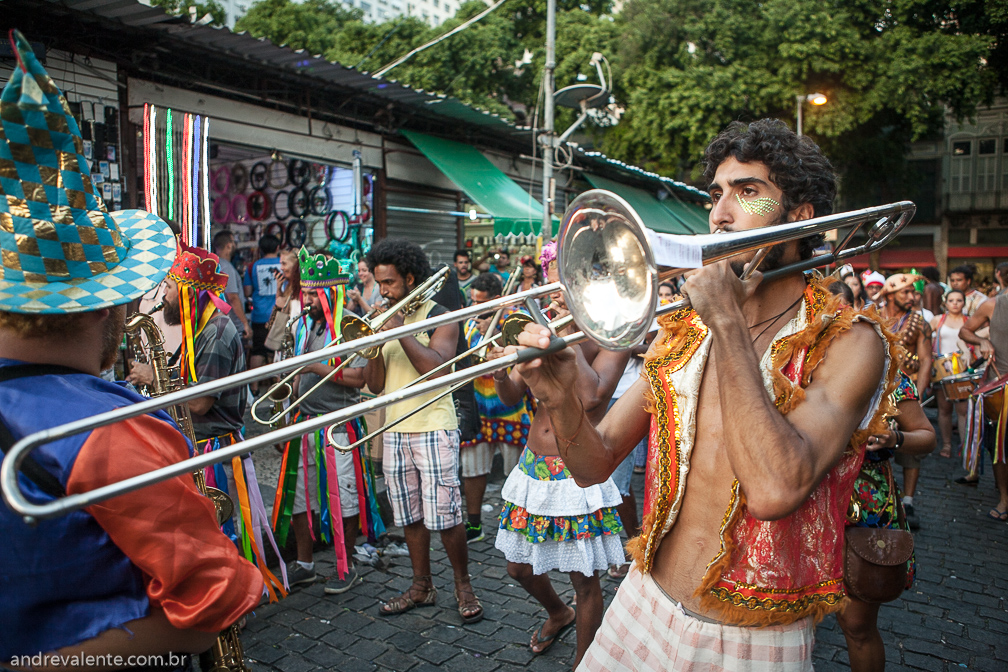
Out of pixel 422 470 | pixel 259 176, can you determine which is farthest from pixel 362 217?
pixel 422 470

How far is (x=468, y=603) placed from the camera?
4.08m

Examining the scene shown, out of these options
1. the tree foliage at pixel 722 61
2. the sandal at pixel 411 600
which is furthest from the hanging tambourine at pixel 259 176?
the tree foliage at pixel 722 61

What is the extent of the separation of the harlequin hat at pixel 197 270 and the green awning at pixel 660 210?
14.1 meters

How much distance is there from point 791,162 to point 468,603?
10.5 feet

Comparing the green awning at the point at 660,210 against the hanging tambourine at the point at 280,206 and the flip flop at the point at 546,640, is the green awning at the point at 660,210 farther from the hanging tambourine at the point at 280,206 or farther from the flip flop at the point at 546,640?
the flip flop at the point at 546,640

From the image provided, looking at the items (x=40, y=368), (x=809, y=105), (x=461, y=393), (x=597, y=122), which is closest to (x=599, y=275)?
(x=40, y=368)

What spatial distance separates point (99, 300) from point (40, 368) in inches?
8.0

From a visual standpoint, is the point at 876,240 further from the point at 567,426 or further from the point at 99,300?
the point at 99,300

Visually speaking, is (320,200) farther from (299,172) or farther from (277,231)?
(277,231)

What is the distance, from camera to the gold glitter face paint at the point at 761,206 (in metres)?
1.96

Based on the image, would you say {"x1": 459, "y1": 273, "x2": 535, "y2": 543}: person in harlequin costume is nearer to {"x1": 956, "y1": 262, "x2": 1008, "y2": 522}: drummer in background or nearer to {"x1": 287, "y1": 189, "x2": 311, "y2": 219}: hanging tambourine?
{"x1": 956, "y1": 262, "x2": 1008, "y2": 522}: drummer in background

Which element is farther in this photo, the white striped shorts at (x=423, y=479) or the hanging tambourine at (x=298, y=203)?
the hanging tambourine at (x=298, y=203)

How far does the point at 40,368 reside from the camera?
153 centimetres

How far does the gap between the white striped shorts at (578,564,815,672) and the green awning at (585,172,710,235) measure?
15.9 m
